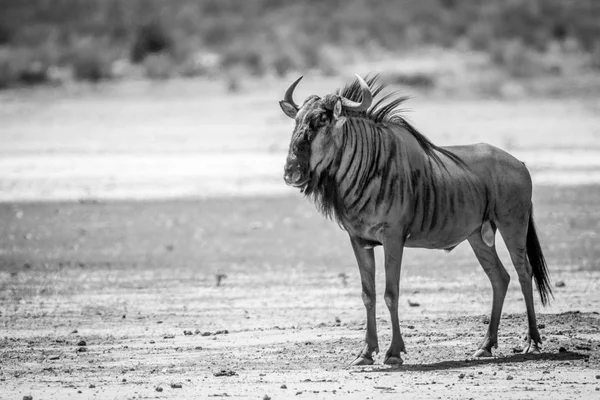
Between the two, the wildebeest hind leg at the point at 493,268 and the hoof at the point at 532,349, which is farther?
the wildebeest hind leg at the point at 493,268

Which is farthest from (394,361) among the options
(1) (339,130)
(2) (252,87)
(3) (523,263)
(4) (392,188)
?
(2) (252,87)

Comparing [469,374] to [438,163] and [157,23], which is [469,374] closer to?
[438,163]

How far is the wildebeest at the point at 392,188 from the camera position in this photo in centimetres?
859

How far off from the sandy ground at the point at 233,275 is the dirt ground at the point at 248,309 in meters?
0.03

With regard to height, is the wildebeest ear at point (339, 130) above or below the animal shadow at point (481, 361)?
above

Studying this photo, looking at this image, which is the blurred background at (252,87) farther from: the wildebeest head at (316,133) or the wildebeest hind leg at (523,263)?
the wildebeest head at (316,133)

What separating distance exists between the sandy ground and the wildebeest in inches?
23.1

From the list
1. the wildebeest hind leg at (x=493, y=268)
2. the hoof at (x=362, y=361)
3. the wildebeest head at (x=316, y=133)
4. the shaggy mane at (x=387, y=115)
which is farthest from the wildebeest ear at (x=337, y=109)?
the hoof at (x=362, y=361)

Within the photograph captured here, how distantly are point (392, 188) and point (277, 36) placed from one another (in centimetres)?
3278

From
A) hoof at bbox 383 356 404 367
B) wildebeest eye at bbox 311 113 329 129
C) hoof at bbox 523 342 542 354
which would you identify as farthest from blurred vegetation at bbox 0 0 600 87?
hoof at bbox 383 356 404 367

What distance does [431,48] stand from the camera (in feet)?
119

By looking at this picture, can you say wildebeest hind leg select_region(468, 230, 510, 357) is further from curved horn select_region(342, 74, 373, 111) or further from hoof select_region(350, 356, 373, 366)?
curved horn select_region(342, 74, 373, 111)

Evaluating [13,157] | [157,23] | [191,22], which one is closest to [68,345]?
[13,157]

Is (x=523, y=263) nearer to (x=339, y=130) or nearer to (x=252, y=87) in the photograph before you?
(x=339, y=130)
